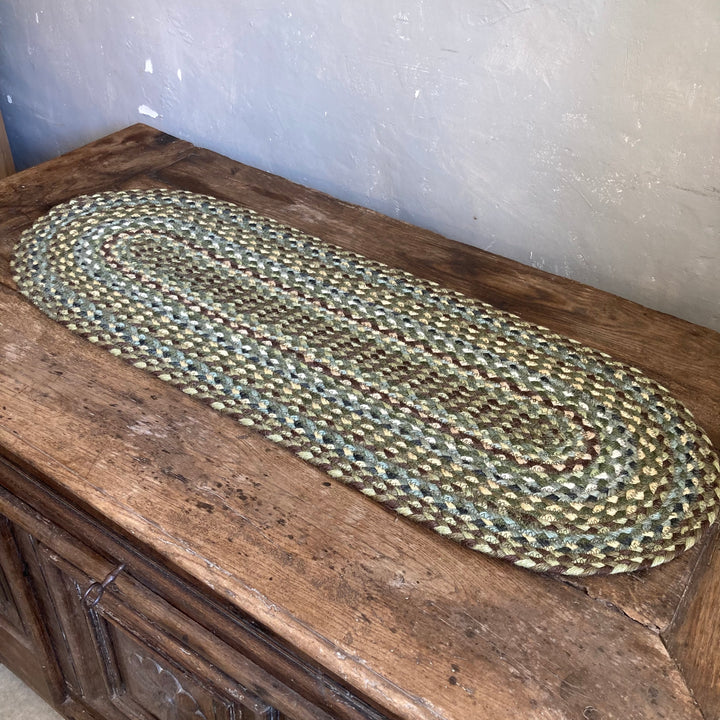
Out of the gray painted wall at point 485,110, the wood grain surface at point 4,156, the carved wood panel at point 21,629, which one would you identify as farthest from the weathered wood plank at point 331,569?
the wood grain surface at point 4,156

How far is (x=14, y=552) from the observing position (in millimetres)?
867

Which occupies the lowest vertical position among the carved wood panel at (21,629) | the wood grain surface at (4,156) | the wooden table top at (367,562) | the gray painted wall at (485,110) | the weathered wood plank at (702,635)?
the carved wood panel at (21,629)

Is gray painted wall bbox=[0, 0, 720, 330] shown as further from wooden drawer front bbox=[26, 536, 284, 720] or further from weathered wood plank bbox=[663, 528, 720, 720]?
wooden drawer front bbox=[26, 536, 284, 720]

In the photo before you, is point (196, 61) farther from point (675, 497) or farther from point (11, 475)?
point (675, 497)

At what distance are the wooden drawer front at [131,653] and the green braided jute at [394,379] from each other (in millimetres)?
188

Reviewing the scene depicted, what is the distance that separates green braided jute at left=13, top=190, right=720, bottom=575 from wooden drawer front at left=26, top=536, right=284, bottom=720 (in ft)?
0.62

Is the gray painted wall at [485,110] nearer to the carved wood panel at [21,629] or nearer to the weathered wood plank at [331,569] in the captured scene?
the weathered wood plank at [331,569]

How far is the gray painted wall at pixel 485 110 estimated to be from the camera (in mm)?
884

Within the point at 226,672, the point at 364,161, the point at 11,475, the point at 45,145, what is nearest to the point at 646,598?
the point at 226,672

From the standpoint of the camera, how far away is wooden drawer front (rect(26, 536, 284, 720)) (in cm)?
69

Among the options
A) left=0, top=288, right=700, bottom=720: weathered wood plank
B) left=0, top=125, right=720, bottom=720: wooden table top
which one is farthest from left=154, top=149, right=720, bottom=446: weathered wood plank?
left=0, top=288, right=700, bottom=720: weathered wood plank

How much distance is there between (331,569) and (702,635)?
0.28 metres

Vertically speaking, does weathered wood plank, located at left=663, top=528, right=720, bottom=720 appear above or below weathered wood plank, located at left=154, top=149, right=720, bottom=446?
below

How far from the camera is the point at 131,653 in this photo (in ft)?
2.67
